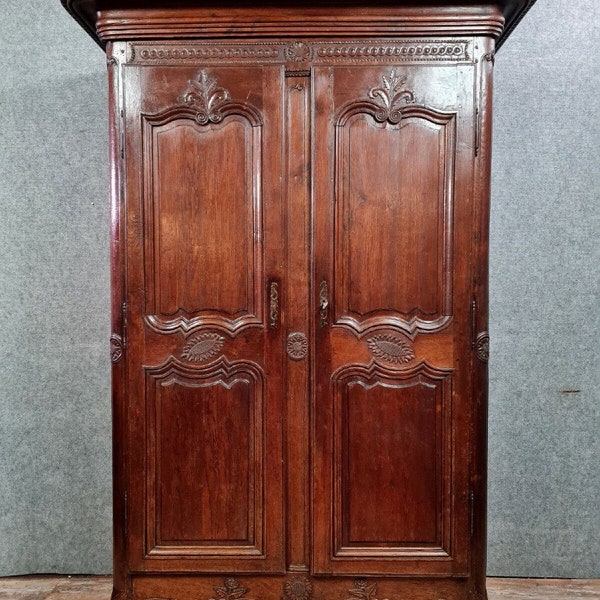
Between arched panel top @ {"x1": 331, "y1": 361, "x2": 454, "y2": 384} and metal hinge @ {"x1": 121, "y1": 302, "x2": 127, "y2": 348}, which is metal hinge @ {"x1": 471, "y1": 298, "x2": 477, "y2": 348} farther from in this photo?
metal hinge @ {"x1": 121, "y1": 302, "x2": 127, "y2": 348}

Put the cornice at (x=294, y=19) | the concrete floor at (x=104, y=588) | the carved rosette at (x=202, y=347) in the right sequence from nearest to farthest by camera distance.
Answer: the cornice at (x=294, y=19) → the carved rosette at (x=202, y=347) → the concrete floor at (x=104, y=588)

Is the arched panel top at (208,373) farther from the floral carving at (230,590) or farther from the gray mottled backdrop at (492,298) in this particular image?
the gray mottled backdrop at (492,298)

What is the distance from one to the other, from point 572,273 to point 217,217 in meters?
1.68

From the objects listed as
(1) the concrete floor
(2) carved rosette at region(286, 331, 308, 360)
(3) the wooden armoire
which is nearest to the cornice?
(3) the wooden armoire

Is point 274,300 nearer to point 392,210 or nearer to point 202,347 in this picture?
point 202,347

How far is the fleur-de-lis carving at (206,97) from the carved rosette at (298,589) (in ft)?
5.48

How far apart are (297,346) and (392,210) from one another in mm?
587

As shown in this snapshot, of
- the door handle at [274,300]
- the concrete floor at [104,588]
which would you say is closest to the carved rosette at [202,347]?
the door handle at [274,300]

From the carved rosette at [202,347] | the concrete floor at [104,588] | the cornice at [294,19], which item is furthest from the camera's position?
the concrete floor at [104,588]

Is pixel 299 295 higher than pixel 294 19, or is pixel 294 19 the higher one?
pixel 294 19

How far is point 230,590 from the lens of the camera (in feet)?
7.79

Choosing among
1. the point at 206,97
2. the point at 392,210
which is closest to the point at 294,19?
the point at 206,97

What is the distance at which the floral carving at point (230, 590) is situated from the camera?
2.37 m

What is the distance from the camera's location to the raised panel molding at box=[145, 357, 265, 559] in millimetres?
2354
